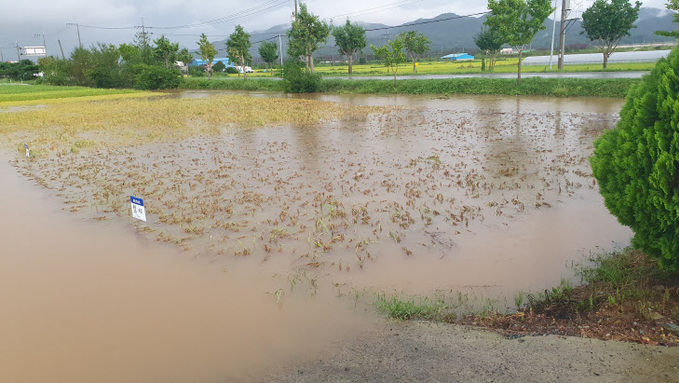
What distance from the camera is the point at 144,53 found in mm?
54156

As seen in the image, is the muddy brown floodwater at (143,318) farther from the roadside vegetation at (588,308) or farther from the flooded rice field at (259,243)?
the roadside vegetation at (588,308)

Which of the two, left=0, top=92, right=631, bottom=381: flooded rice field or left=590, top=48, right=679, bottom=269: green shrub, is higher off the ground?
left=590, top=48, right=679, bottom=269: green shrub

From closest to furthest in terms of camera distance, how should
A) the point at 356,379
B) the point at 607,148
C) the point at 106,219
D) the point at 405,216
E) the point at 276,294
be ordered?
1. the point at 356,379
2. the point at 607,148
3. the point at 276,294
4. the point at 405,216
5. the point at 106,219

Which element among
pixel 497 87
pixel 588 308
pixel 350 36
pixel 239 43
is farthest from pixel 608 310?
pixel 239 43

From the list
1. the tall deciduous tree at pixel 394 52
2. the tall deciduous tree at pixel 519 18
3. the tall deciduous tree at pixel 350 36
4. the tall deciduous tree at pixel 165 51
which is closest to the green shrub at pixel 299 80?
the tall deciduous tree at pixel 394 52

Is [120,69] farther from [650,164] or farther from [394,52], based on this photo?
[650,164]

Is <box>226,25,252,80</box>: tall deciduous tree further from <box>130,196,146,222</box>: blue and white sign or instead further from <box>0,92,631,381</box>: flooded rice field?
<box>130,196,146,222</box>: blue and white sign

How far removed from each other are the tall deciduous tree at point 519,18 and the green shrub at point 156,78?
31.7 metres

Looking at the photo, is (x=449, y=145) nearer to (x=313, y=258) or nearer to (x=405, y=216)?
(x=405, y=216)

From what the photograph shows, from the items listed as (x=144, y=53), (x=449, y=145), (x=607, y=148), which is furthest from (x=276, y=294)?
(x=144, y=53)

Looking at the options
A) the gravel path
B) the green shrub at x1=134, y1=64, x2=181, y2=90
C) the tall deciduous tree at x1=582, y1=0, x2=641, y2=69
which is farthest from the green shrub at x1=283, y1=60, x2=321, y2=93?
the gravel path

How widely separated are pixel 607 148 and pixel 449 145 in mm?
8179

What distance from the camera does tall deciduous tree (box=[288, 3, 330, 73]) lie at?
1705 inches

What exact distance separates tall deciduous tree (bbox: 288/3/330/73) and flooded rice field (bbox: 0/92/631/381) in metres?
33.4
